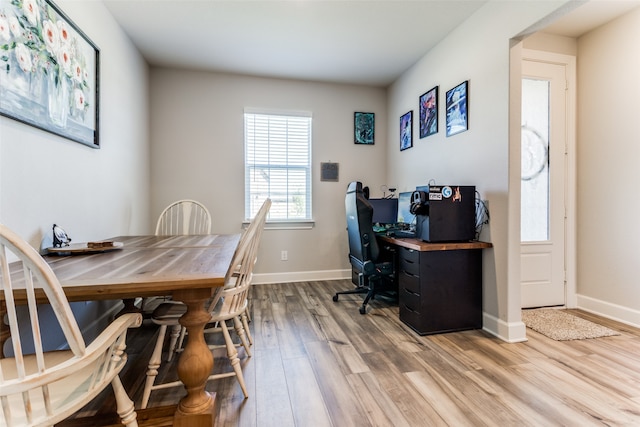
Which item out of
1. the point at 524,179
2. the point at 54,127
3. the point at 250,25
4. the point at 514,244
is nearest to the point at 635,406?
the point at 514,244

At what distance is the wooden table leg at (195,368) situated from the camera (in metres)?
1.21

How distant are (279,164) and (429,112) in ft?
6.14

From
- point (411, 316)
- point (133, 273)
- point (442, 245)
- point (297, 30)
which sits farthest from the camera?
point (297, 30)

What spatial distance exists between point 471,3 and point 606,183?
1.97 m

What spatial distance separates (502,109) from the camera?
7.13 feet

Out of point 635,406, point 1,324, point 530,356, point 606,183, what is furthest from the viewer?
point 606,183

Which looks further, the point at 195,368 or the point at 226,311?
the point at 226,311

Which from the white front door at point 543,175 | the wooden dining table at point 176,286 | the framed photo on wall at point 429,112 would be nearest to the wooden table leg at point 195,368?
the wooden dining table at point 176,286

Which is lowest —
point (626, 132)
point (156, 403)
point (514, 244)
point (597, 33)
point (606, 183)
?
point (156, 403)

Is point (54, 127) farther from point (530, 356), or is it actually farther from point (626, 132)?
point (626, 132)

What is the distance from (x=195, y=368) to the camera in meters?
1.22

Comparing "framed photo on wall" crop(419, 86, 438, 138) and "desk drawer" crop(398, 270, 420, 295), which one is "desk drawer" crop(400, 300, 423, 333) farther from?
"framed photo on wall" crop(419, 86, 438, 138)

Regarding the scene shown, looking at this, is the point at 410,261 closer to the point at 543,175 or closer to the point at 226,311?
the point at 226,311

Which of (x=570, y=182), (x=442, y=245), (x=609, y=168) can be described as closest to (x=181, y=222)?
(x=442, y=245)
